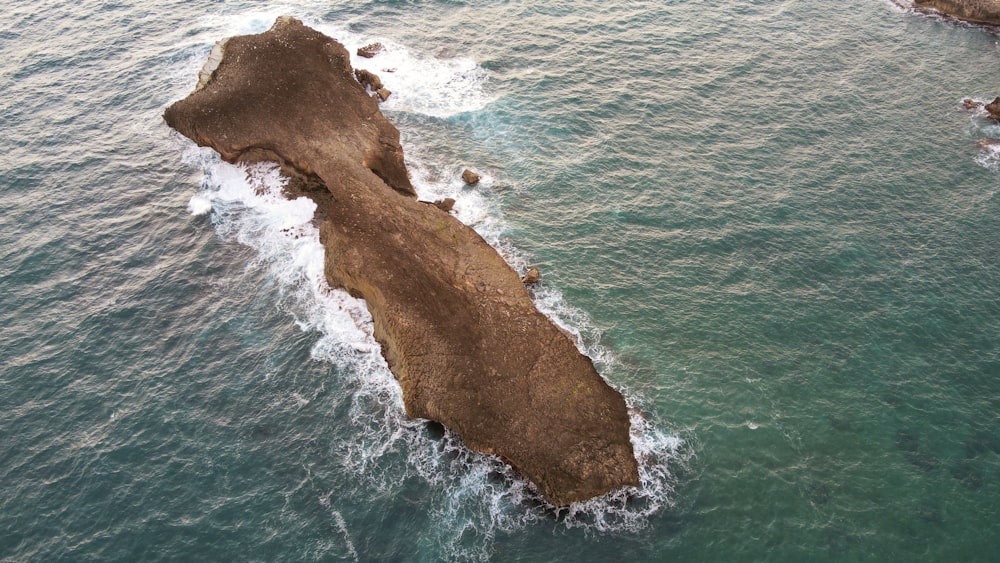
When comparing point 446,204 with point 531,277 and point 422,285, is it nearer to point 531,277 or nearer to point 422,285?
point 531,277

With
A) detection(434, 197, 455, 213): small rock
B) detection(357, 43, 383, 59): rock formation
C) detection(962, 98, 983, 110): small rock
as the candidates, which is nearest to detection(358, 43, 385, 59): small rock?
detection(357, 43, 383, 59): rock formation

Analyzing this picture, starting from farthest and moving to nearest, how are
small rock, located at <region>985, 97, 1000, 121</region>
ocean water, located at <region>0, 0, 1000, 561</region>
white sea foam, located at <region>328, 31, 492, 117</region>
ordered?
white sea foam, located at <region>328, 31, 492, 117</region> < small rock, located at <region>985, 97, 1000, 121</region> < ocean water, located at <region>0, 0, 1000, 561</region>

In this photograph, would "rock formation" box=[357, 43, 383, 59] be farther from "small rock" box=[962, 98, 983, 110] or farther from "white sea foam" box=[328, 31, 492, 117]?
"small rock" box=[962, 98, 983, 110]

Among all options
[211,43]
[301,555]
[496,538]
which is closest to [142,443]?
[301,555]

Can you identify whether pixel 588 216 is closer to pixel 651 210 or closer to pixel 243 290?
pixel 651 210

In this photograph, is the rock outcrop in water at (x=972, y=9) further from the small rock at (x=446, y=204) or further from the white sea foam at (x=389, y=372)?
the small rock at (x=446, y=204)

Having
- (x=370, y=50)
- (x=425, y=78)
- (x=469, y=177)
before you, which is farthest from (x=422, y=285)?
(x=370, y=50)
